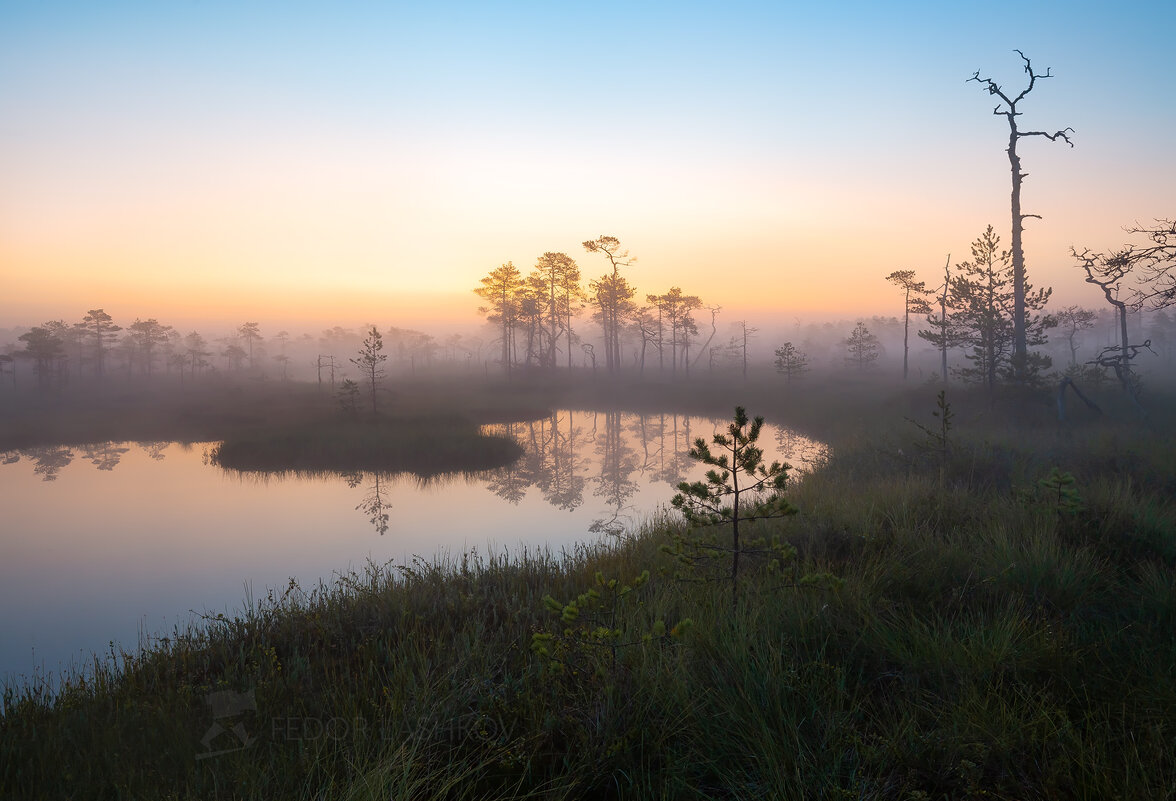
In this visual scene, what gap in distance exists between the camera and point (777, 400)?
36438 mm

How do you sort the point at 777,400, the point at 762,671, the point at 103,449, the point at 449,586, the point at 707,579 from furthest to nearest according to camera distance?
1. the point at 777,400
2. the point at 103,449
3. the point at 449,586
4. the point at 707,579
5. the point at 762,671

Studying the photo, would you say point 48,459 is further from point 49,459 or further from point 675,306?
point 675,306

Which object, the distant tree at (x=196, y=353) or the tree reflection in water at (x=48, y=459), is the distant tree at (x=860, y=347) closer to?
the tree reflection in water at (x=48, y=459)

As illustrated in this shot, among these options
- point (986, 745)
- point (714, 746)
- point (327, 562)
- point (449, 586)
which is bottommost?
point (327, 562)

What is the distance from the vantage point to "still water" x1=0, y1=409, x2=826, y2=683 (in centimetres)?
798

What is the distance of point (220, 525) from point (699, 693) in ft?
42.8

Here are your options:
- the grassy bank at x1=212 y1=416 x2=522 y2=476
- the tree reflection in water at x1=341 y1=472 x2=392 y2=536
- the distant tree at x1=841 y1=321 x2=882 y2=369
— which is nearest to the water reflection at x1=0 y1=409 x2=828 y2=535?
the tree reflection in water at x1=341 y1=472 x2=392 y2=536

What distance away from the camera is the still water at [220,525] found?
7.98m

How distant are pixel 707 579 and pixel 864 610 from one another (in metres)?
1.34

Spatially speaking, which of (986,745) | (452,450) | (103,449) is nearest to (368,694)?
(986,745)

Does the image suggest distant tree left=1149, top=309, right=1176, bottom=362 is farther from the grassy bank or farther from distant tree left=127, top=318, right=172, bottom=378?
distant tree left=127, top=318, right=172, bottom=378

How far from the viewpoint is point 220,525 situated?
12.6 metres

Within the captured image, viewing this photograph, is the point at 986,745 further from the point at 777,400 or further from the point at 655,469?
the point at 777,400

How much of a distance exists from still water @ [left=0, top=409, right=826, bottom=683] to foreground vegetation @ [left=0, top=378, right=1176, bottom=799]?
303cm
